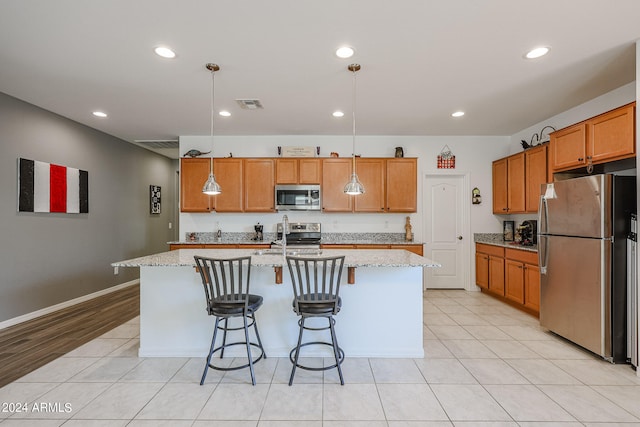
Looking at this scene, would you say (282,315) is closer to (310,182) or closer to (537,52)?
(310,182)

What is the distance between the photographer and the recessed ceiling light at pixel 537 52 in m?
2.53

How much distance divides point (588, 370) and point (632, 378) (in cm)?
27

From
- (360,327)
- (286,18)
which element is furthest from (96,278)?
(286,18)

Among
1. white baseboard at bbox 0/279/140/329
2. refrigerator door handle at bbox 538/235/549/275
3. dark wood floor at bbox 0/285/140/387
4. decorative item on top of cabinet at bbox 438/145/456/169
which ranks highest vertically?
decorative item on top of cabinet at bbox 438/145/456/169

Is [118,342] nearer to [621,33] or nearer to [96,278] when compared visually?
[96,278]

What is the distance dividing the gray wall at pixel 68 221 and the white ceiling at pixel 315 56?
40 centimetres

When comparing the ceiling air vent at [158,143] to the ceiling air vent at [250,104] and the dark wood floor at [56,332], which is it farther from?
the dark wood floor at [56,332]

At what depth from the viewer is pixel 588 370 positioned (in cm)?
258

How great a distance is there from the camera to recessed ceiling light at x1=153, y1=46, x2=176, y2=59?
98.6 inches

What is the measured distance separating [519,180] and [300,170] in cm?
332

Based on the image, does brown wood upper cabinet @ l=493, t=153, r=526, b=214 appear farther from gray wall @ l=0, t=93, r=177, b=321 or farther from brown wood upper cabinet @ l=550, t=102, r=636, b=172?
gray wall @ l=0, t=93, r=177, b=321

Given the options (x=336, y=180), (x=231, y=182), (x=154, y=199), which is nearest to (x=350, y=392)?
(x=336, y=180)

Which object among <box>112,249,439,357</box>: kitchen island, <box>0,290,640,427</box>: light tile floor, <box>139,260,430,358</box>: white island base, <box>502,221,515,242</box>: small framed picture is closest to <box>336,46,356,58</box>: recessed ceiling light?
<box>112,249,439,357</box>: kitchen island

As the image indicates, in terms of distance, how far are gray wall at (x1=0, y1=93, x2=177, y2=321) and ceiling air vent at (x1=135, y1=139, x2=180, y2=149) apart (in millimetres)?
205
